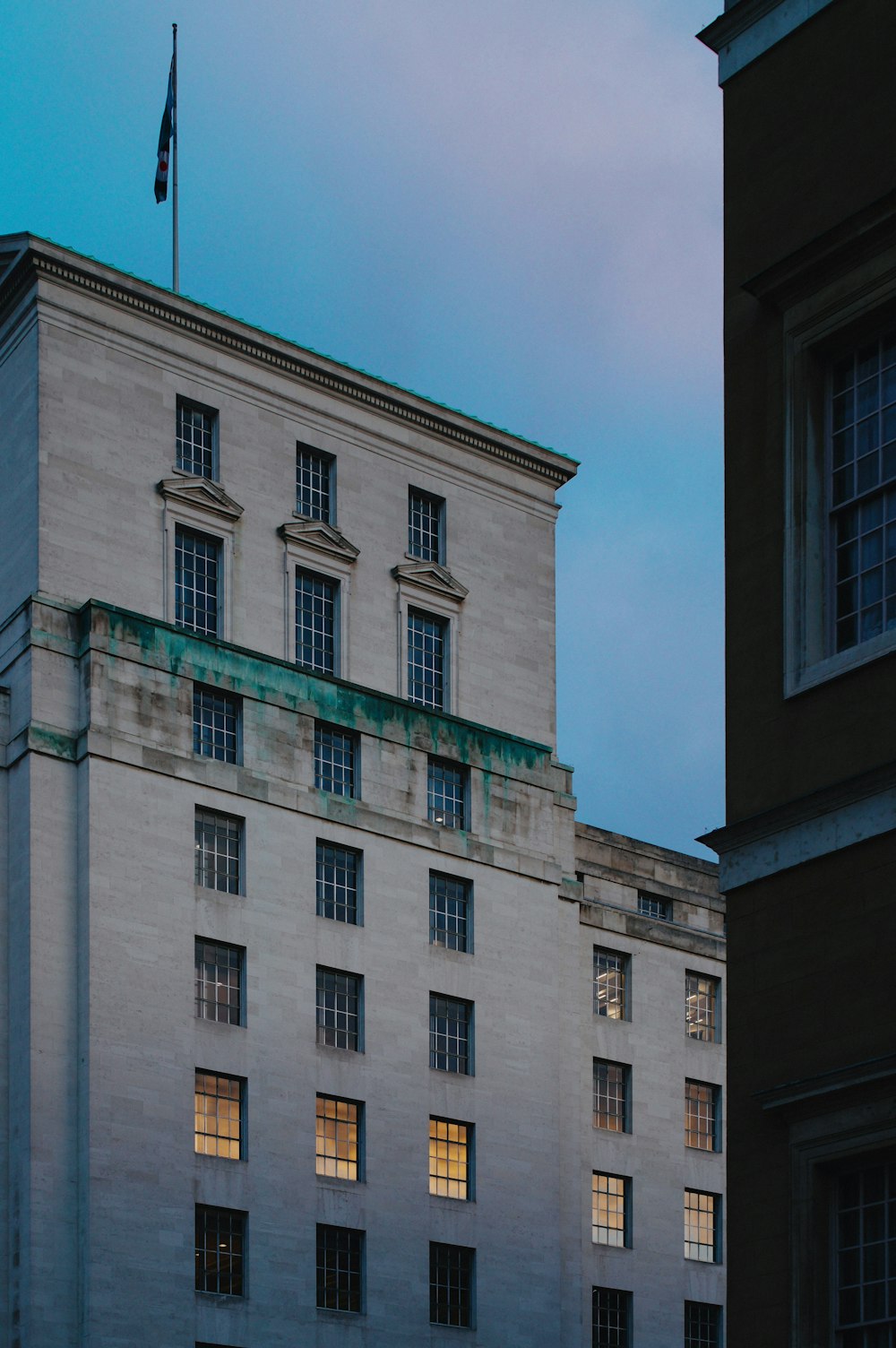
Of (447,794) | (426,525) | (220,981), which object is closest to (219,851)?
(220,981)

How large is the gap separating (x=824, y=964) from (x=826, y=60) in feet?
31.3

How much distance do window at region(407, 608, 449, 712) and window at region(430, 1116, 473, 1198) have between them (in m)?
11.6

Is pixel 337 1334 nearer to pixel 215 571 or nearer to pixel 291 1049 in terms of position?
pixel 291 1049

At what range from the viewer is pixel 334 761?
6419cm

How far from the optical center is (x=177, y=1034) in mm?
58188

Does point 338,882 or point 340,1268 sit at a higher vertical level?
point 338,882

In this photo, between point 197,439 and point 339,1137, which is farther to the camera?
point 197,439

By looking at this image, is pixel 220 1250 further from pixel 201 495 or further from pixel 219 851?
pixel 201 495

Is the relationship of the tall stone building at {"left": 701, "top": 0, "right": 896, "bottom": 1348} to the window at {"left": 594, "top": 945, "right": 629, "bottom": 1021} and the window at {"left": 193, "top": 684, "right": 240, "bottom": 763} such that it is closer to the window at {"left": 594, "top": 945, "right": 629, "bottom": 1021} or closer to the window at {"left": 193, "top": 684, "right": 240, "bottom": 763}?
the window at {"left": 193, "top": 684, "right": 240, "bottom": 763}

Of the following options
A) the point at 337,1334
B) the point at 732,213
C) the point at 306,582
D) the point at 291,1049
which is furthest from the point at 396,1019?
the point at 732,213

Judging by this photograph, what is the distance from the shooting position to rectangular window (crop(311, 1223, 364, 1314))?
196ft

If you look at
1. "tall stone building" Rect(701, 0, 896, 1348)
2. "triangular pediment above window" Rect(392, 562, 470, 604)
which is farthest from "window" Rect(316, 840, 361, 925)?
"tall stone building" Rect(701, 0, 896, 1348)

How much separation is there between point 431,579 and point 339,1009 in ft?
44.1

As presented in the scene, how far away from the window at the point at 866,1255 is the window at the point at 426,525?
4819 cm
